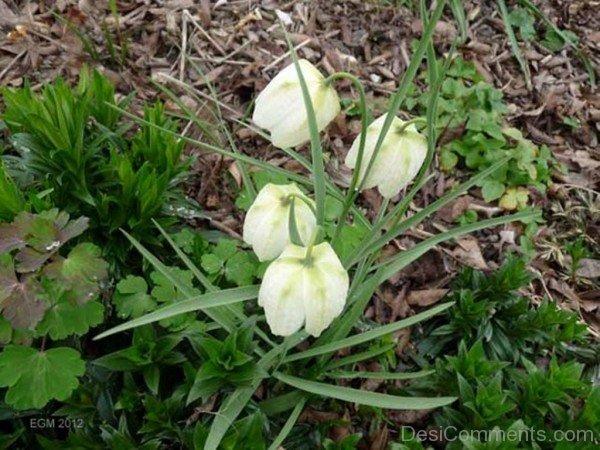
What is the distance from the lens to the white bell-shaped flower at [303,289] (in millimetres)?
981

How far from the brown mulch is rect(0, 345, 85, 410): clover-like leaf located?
644mm

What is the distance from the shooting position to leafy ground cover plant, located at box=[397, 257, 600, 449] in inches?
56.3

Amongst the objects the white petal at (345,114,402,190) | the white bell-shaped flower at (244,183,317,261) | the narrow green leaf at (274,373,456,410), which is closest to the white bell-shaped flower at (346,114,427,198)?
the white petal at (345,114,402,190)

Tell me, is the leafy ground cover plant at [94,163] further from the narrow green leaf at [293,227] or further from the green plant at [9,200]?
the narrow green leaf at [293,227]

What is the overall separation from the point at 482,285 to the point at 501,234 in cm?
29

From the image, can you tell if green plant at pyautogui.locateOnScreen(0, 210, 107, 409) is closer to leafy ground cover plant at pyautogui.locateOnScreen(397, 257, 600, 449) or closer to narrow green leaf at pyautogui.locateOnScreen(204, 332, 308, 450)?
narrow green leaf at pyautogui.locateOnScreen(204, 332, 308, 450)

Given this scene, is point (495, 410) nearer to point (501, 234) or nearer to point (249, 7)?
point (501, 234)

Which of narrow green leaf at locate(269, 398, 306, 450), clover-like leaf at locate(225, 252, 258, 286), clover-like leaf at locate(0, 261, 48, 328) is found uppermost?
clover-like leaf at locate(0, 261, 48, 328)

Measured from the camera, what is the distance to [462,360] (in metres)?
1.52

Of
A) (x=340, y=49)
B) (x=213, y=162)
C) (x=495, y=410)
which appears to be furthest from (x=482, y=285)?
(x=340, y=49)

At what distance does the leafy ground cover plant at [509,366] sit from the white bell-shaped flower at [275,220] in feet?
1.81

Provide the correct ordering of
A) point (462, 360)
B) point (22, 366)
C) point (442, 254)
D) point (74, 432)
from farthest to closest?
point (442, 254), point (462, 360), point (74, 432), point (22, 366)

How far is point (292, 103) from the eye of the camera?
3.48 ft

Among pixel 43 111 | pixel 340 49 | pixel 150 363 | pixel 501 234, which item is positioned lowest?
pixel 501 234
